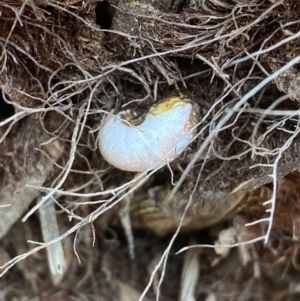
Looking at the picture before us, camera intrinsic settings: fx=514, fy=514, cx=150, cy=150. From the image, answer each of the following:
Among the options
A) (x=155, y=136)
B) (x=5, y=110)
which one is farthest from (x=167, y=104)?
(x=5, y=110)

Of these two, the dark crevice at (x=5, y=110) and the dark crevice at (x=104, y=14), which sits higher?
the dark crevice at (x=104, y=14)

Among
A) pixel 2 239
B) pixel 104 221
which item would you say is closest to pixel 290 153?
pixel 104 221

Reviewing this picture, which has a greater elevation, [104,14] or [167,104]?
[104,14]

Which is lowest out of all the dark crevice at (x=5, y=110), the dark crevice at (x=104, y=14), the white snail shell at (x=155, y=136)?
the white snail shell at (x=155, y=136)

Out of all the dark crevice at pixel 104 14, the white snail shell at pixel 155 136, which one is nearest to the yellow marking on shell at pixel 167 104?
the white snail shell at pixel 155 136

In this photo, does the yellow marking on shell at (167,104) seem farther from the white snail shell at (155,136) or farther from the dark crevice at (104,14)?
the dark crevice at (104,14)

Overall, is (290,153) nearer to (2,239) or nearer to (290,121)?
(290,121)

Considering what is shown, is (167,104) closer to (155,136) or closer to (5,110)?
(155,136)
